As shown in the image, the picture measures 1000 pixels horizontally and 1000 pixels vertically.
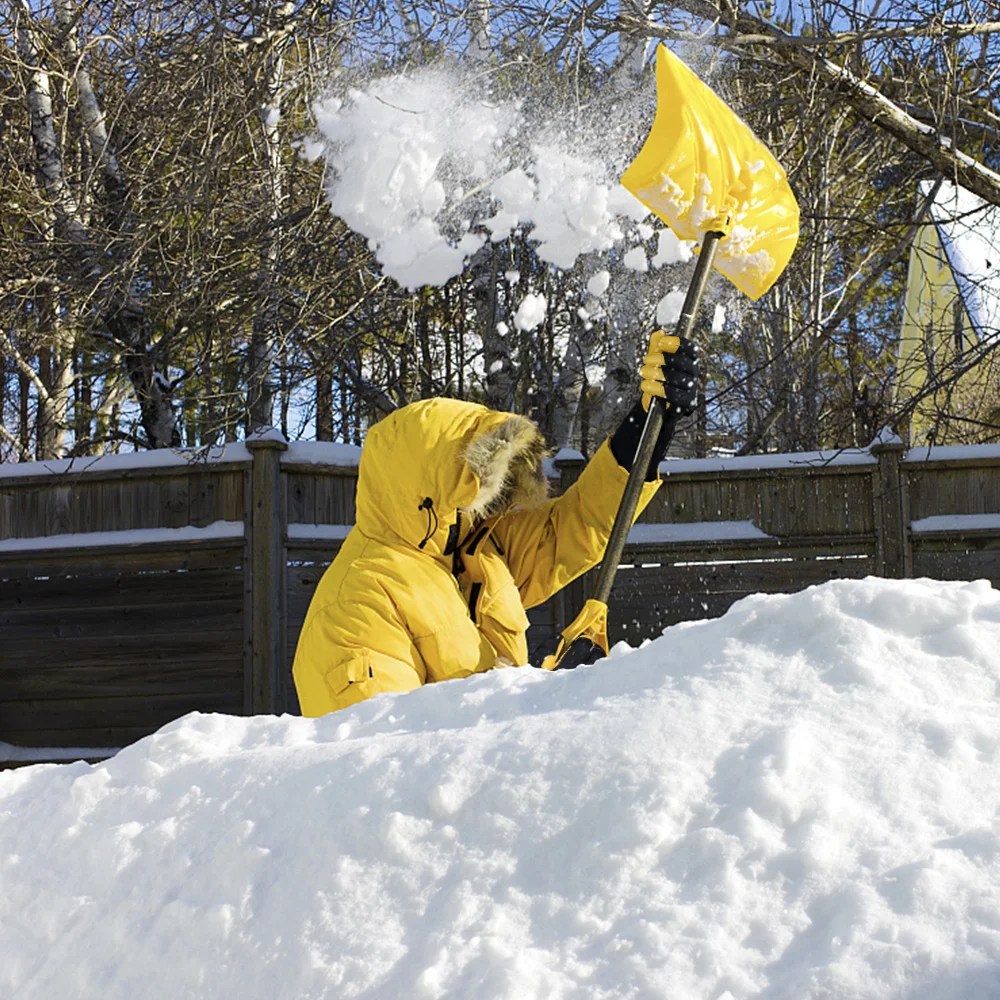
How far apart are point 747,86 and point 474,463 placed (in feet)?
17.2

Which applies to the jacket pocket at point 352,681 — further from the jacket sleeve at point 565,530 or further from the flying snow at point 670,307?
the flying snow at point 670,307

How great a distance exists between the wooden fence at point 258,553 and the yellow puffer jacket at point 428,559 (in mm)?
3518

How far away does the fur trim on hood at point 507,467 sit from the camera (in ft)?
8.72

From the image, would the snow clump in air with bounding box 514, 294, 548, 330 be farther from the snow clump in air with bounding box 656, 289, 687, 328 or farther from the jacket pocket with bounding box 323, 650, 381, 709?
the jacket pocket with bounding box 323, 650, 381, 709

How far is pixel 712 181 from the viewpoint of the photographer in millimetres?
3137

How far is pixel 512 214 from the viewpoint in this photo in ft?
22.4

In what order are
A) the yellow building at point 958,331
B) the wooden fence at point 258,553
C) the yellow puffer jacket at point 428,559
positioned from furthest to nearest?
the wooden fence at point 258,553 → the yellow building at point 958,331 → the yellow puffer jacket at point 428,559

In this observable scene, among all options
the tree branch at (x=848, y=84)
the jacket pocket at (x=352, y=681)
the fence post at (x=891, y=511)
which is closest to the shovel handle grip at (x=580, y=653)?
the jacket pocket at (x=352, y=681)

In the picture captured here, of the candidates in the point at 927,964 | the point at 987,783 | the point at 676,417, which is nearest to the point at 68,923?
the point at 927,964

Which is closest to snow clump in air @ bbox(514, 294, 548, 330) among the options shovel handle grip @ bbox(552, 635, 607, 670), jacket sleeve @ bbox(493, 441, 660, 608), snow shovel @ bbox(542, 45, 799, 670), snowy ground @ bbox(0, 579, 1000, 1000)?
snow shovel @ bbox(542, 45, 799, 670)

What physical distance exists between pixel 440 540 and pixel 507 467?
0.25m

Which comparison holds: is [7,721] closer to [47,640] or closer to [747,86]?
[47,640]

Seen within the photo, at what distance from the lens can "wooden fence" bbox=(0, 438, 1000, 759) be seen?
6.29 meters

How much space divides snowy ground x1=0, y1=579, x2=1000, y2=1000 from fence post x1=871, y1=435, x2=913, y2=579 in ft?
15.7
